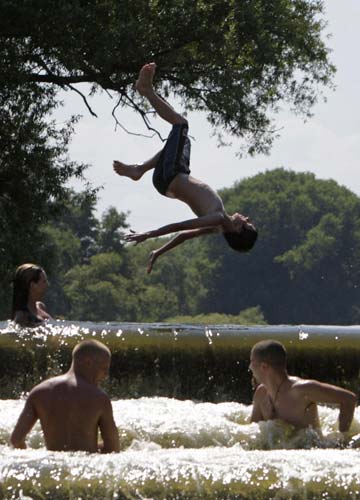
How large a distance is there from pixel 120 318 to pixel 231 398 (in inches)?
2949

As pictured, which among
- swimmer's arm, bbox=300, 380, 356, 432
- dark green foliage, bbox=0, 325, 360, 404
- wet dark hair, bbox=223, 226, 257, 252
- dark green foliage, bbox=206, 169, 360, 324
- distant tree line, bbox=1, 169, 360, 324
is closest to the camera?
swimmer's arm, bbox=300, 380, 356, 432

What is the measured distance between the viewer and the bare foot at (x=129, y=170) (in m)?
12.6

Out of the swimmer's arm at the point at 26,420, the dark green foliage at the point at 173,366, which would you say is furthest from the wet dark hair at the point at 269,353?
the dark green foliage at the point at 173,366

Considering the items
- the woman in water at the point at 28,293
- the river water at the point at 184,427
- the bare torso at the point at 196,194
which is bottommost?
the river water at the point at 184,427

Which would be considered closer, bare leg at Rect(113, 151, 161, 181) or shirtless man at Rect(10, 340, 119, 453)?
shirtless man at Rect(10, 340, 119, 453)

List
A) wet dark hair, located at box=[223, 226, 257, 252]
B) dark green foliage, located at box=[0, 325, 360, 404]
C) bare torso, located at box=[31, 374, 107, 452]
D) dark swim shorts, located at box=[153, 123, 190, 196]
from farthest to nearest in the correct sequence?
dark green foliage, located at box=[0, 325, 360, 404] → dark swim shorts, located at box=[153, 123, 190, 196] → wet dark hair, located at box=[223, 226, 257, 252] → bare torso, located at box=[31, 374, 107, 452]

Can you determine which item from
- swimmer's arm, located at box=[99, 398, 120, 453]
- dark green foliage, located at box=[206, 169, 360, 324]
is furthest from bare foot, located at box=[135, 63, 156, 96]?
dark green foliage, located at box=[206, 169, 360, 324]

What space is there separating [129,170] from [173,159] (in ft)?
2.10

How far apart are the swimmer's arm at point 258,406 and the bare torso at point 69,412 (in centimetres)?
194

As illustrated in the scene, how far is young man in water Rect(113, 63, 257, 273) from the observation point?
12.1 metres

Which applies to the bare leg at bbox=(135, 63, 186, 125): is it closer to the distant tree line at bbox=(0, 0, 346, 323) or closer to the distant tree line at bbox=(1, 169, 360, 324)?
the distant tree line at bbox=(0, 0, 346, 323)

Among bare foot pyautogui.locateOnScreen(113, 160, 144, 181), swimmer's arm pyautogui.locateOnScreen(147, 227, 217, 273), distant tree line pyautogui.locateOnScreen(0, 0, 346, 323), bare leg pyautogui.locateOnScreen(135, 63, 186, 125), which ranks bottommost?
swimmer's arm pyautogui.locateOnScreen(147, 227, 217, 273)

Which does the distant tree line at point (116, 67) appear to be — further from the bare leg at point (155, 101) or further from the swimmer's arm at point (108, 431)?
the swimmer's arm at point (108, 431)

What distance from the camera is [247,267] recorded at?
112m
